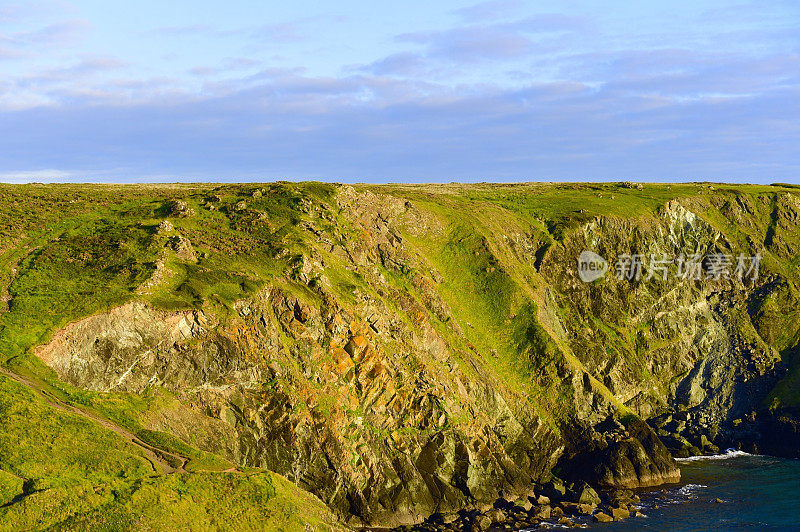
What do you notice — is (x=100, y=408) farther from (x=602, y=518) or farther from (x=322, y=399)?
(x=602, y=518)

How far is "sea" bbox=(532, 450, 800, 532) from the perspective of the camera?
7162cm

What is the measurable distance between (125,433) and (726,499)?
64892 mm

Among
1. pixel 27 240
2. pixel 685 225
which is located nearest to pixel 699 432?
pixel 685 225

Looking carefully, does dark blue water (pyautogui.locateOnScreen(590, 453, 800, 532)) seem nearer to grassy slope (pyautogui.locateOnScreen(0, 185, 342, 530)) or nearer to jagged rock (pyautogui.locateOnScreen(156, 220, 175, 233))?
grassy slope (pyautogui.locateOnScreen(0, 185, 342, 530))

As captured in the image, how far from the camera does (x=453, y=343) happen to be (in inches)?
3519

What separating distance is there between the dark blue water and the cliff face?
193 inches

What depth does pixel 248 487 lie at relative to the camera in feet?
183

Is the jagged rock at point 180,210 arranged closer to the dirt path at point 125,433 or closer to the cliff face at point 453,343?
the cliff face at point 453,343

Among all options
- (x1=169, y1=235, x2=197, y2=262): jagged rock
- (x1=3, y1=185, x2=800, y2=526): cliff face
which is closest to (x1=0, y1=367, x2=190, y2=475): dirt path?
(x1=3, y1=185, x2=800, y2=526): cliff face

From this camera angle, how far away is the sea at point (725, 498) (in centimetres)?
7162

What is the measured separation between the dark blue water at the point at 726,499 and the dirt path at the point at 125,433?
138 ft

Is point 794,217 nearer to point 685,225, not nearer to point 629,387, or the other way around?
point 685,225

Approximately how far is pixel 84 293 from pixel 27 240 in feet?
67.6

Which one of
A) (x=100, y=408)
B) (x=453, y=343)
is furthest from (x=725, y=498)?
(x=100, y=408)
